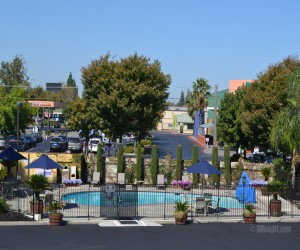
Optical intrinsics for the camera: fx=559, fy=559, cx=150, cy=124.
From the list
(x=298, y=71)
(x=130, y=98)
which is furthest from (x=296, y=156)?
(x=130, y=98)

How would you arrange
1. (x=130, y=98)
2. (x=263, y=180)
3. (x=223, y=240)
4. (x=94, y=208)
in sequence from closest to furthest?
(x=223, y=240) < (x=94, y=208) < (x=263, y=180) < (x=130, y=98)

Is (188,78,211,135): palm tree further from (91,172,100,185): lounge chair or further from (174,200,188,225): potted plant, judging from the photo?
(174,200,188,225): potted plant

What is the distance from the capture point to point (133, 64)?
45812 millimetres

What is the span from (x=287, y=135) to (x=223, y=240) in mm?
9099

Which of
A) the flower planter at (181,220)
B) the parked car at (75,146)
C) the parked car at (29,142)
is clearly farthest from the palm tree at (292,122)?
the parked car at (29,142)

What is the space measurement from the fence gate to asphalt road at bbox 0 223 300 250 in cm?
167

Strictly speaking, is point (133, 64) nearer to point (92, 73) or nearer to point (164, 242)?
point (92, 73)

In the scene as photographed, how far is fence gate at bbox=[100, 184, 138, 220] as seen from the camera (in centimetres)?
2314

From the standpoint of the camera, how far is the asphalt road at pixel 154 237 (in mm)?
18328

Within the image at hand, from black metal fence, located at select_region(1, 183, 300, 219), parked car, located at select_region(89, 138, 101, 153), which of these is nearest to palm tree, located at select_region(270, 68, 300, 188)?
black metal fence, located at select_region(1, 183, 300, 219)

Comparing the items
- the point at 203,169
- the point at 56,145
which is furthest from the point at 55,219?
the point at 56,145

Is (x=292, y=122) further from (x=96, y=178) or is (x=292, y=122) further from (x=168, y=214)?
(x=96, y=178)

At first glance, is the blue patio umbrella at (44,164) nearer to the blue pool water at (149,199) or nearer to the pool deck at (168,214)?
the pool deck at (168,214)

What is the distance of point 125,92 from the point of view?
44531mm
